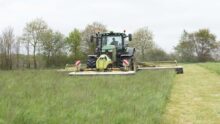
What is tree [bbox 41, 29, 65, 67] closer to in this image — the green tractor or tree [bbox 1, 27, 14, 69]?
tree [bbox 1, 27, 14, 69]

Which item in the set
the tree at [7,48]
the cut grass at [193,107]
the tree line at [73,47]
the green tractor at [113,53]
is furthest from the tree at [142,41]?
the cut grass at [193,107]

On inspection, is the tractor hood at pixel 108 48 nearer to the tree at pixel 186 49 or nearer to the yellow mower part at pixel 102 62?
the yellow mower part at pixel 102 62

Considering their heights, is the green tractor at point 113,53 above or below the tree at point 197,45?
below

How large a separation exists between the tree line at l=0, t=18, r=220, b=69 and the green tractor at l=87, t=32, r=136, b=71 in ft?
74.4

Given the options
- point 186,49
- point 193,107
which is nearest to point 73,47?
point 186,49

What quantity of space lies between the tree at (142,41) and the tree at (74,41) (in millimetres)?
7750

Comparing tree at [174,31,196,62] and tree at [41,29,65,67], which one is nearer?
tree at [41,29,65,67]

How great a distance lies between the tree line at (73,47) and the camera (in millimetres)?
43031

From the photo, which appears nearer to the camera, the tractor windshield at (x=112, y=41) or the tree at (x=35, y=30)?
the tractor windshield at (x=112, y=41)

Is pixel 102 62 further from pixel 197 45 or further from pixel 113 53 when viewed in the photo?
pixel 197 45

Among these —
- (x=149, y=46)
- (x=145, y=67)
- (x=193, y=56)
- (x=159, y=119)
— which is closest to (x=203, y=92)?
(x=159, y=119)

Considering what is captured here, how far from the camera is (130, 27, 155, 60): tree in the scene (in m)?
56.7

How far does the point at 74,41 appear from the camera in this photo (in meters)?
52.2

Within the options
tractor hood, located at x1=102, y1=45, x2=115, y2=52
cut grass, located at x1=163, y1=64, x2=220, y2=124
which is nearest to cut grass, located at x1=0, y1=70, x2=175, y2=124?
cut grass, located at x1=163, y1=64, x2=220, y2=124
